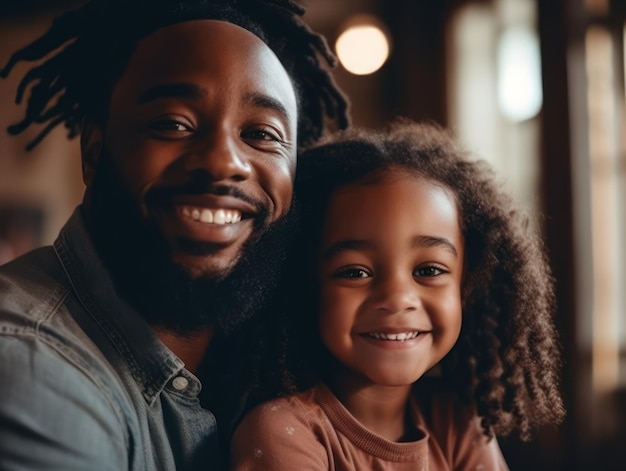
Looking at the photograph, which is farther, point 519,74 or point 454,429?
point 519,74

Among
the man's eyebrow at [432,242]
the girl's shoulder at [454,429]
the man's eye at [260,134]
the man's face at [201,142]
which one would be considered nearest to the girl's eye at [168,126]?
the man's face at [201,142]

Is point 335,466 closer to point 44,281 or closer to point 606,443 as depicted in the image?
point 44,281

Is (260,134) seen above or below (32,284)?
above

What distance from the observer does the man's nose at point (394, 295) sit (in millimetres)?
1251

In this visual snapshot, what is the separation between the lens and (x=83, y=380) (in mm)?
989

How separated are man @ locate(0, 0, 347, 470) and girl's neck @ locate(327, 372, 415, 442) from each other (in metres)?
0.21

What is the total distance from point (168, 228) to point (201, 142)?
0.15m

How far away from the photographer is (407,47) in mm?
5539

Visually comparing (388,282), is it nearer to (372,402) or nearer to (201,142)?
(372,402)

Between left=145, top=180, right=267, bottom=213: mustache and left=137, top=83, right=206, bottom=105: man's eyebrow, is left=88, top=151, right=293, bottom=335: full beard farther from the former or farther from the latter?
left=137, top=83, right=206, bottom=105: man's eyebrow

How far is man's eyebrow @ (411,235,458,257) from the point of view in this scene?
4.22ft

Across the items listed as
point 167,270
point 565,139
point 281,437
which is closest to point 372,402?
point 281,437

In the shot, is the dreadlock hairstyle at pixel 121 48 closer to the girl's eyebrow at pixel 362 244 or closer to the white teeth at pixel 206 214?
the white teeth at pixel 206 214

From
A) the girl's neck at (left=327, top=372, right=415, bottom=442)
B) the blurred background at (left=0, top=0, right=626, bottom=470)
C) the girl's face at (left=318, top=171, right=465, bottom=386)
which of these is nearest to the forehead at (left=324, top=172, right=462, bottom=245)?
the girl's face at (left=318, top=171, right=465, bottom=386)
